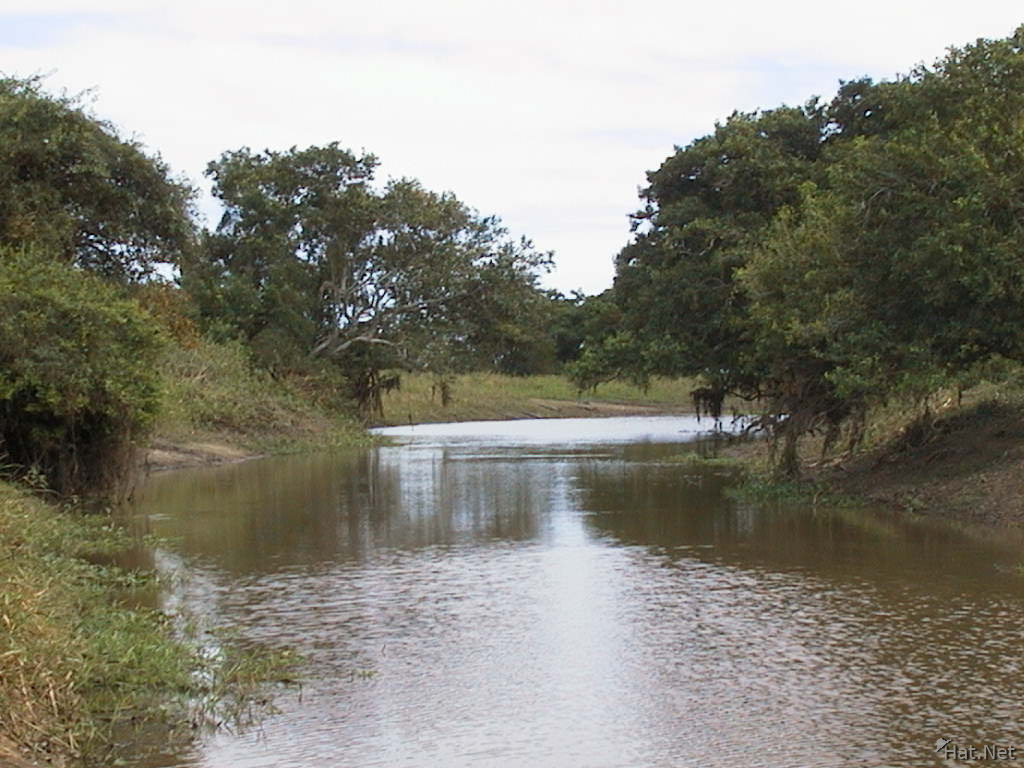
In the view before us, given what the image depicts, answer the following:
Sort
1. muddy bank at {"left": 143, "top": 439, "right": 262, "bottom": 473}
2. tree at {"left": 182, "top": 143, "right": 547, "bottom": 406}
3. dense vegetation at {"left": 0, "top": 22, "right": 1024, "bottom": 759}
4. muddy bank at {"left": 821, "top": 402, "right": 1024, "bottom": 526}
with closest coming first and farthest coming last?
1. dense vegetation at {"left": 0, "top": 22, "right": 1024, "bottom": 759}
2. muddy bank at {"left": 821, "top": 402, "right": 1024, "bottom": 526}
3. muddy bank at {"left": 143, "top": 439, "right": 262, "bottom": 473}
4. tree at {"left": 182, "top": 143, "right": 547, "bottom": 406}

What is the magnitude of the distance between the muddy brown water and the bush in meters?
1.55

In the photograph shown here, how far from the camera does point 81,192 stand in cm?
2164

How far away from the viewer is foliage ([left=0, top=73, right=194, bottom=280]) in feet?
68.1

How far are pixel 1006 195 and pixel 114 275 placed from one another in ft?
45.8

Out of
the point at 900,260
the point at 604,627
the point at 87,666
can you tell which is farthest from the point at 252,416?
the point at 87,666

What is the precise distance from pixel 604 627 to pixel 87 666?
4822 mm

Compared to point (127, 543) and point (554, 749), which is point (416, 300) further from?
point (554, 749)

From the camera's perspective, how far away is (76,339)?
17703 mm

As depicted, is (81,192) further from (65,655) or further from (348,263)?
(348,263)

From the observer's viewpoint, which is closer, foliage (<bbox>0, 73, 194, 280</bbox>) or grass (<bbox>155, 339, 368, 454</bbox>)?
foliage (<bbox>0, 73, 194, 280</bbox>)

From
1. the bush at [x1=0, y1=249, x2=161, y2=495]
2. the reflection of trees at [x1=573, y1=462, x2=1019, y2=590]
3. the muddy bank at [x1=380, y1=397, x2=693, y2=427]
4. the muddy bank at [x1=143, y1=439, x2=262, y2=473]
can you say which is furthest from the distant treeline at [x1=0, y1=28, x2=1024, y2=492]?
the muddy bank at [x1=380, y1=397, x2=693, y2=427]

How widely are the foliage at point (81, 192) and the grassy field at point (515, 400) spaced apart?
3863 cm

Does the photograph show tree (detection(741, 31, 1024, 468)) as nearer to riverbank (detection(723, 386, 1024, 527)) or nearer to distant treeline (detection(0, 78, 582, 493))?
riverbank (detection(723, 386, 1024, 527))

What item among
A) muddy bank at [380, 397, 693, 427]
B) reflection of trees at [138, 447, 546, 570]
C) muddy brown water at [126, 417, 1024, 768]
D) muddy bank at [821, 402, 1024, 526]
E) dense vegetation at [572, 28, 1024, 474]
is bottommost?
muddy brown water at [126, 417, 1024, 768]
